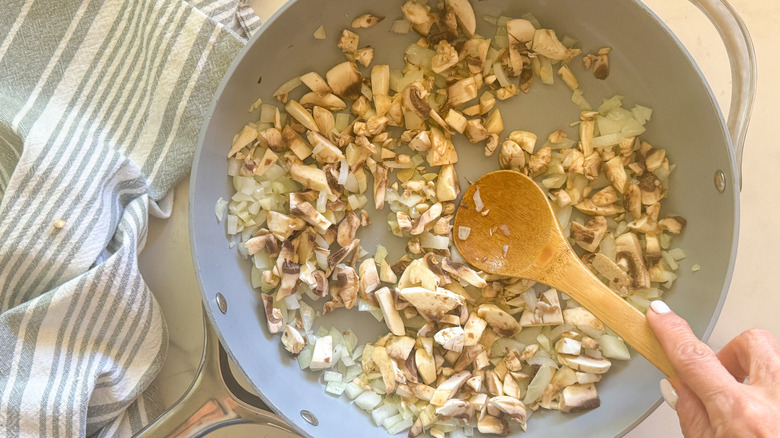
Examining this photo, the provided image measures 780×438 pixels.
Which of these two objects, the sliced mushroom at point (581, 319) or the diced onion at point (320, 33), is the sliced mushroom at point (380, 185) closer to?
the diced onion at point (320, 33)

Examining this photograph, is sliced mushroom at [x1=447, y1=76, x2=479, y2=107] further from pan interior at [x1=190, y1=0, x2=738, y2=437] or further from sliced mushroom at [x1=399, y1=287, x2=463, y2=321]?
sliced mushroom at [x1=399, y1=287, x2=463, y2=321]

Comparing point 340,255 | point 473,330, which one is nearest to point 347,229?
point 340,255

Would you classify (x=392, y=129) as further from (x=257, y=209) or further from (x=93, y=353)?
(x=93, y=353)

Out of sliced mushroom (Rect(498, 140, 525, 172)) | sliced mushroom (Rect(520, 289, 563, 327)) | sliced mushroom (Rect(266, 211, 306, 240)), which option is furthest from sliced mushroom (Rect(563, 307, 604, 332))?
sliced mushroom (Rect(266, 211, 306, 240))

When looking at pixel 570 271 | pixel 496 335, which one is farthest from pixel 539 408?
pixel 570 271

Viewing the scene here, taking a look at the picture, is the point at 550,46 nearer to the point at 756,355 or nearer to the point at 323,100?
the point at 323,100

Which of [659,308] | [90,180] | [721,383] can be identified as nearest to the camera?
[721,383]
